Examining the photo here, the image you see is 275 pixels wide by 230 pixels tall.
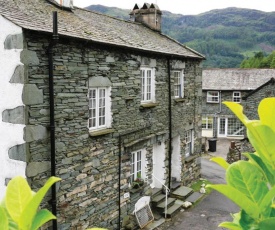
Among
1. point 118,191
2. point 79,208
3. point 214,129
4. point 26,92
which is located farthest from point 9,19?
point 214,129

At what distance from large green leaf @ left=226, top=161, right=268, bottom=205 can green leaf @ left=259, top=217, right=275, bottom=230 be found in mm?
91

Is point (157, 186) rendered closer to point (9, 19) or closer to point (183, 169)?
point (183, 169)

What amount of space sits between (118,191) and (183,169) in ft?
17.2

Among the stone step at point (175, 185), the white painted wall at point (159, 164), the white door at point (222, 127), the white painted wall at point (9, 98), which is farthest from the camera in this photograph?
the white door at point (222, 127)

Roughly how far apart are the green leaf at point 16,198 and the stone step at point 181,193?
1276 cm

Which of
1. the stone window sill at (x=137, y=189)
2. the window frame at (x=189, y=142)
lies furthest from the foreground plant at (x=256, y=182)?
the window frame at (x=189, y=142)

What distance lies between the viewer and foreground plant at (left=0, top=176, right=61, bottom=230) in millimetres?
1511

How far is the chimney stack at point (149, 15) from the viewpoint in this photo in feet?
54.1

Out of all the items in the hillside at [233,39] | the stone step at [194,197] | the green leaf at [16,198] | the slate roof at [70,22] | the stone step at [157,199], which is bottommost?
the stone step at [194,197]

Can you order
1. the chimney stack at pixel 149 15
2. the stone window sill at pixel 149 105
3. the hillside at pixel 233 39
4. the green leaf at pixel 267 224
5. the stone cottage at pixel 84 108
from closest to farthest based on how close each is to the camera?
the green leaf at pixel 267 224 < the stone cottage at pixel 84 108 < the stone window sill at pixel 149 105 < the chimney stack at pixel 149 15 < the hillside at pixel 233 39

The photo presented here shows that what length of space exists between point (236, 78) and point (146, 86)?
2103cm

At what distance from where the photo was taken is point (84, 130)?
29.5ft

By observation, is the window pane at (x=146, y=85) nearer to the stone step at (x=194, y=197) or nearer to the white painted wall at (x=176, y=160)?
the white painted wall at (x=176, y=160)

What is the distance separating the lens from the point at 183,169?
15.3 m
